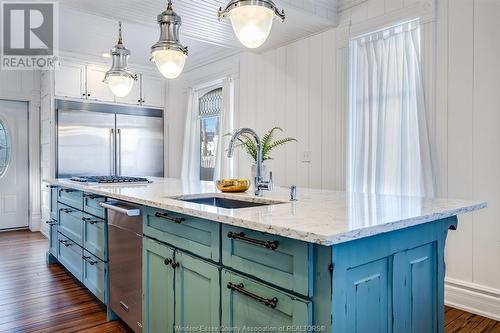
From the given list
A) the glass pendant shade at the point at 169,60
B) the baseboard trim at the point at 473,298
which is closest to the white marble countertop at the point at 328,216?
the glass pendant shade at the point at 169,60

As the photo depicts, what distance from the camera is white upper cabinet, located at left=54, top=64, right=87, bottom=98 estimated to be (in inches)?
190

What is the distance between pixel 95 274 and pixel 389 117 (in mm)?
2679

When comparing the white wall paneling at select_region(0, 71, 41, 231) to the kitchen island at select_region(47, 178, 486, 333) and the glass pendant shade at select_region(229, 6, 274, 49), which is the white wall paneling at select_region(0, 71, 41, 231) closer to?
the kitchen island at select_region(47, 178, 486, 333)

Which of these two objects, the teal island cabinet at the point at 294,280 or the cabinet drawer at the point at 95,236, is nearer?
the teal island cabinet at the point at 294,280

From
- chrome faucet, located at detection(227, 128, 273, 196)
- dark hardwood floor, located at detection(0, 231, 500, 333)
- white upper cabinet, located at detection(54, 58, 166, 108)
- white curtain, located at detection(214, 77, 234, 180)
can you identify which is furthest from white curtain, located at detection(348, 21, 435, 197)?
white upper cabinet, located at detection(54, 58, 166, 108)

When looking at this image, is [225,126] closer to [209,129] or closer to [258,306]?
[209,129]

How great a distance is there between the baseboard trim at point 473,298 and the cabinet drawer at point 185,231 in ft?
7.00

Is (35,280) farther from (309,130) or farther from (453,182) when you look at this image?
(453,182)

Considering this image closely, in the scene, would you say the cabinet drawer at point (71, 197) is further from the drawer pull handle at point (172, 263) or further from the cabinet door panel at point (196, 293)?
the cabinet door panel at point (196, 293)

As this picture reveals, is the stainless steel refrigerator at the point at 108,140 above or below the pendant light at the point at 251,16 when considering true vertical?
below

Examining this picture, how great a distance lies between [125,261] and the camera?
2207 mm

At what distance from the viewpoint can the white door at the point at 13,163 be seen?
535 cm

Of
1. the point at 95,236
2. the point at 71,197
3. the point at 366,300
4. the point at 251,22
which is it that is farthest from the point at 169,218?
the point at 71,197

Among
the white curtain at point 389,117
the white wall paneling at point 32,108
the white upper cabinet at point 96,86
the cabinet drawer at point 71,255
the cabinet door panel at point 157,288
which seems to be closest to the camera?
the cabinet door panel at point 157,288
